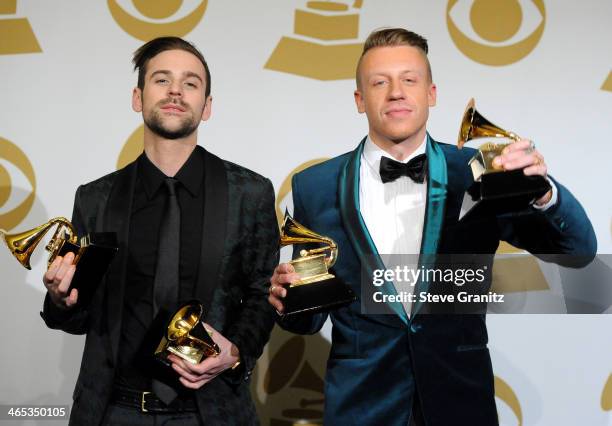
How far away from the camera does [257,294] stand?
238 cm

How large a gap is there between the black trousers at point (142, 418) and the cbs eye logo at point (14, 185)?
4.35ft

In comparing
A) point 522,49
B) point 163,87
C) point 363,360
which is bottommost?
point 363,360

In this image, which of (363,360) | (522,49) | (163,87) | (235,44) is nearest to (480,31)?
(522,49)

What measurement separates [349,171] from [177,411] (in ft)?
3.18

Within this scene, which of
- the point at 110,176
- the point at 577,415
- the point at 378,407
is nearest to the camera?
the point at 378,407

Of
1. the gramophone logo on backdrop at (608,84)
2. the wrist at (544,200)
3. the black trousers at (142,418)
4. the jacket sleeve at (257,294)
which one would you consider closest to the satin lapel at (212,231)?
the jacket sleeve at (257,294)

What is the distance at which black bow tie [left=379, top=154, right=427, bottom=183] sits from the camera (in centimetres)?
229

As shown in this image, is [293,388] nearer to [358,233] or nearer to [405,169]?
[358,233]

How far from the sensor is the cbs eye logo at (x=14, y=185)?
3.16 metres

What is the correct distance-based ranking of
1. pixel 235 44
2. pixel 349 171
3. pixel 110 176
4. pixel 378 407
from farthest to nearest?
pixel 235 44 < pixel 110 176 < pixel 349 171 < pixel 378 407

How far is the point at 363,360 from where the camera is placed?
2.15m

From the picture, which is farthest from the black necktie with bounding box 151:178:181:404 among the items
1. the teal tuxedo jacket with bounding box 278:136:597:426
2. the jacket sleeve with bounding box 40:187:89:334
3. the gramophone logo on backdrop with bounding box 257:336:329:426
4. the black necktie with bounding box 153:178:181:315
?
the gramophone logo on backdrop with bounding box 257:336:329:426

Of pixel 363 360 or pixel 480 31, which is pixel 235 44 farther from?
pixel 363 360

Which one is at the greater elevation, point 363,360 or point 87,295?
point 87,295
